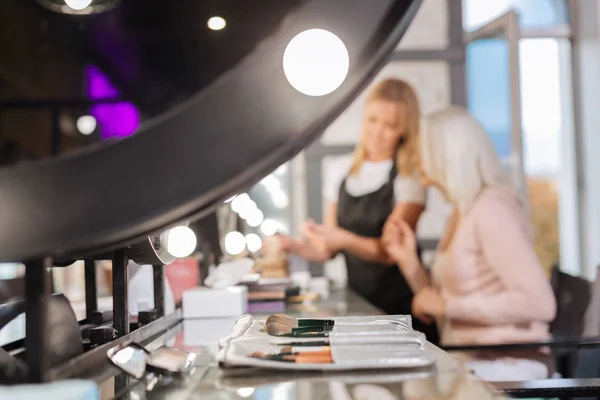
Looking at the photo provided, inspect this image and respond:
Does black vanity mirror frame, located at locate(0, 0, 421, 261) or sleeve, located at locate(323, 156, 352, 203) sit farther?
sleeve, located at locate(323, 156, 352, 203)

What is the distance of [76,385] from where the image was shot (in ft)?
1.71

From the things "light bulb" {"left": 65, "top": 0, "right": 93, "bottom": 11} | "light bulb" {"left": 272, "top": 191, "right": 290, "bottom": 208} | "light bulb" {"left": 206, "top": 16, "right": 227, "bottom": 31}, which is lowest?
"light bulb" {"left": 272, "top": 191, "right": 290, "bottom": 208}

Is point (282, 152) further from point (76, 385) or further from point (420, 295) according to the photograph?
point (420, 295)

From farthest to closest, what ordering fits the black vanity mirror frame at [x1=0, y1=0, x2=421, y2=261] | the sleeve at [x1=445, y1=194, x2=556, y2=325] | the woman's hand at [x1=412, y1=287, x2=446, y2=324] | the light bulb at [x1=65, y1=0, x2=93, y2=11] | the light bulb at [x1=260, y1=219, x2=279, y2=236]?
the light bulb at [x1=260, y1=219, x2=279, y2=236] → the woman's hand at [x1=412, y1=287, x2=446, y2=324] → the sleeve at [x1=445, y1=194, x2=556, y2=325] → the light bulb at [x1=65, y1=0, x2=93, y2=11] → the black vanity mirror frame at [x1=0, y1=0, x2=421, y2=261]

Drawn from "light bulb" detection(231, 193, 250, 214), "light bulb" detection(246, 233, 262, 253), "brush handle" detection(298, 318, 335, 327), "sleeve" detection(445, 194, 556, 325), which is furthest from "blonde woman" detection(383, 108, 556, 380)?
"brush handle" detection(298, 318, 335, 327)

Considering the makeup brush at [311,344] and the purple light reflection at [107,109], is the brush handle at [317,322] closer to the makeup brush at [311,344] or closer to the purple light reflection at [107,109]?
the makeup brush at [311,344]

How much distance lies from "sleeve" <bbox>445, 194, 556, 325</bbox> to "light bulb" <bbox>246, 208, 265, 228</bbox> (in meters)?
1.01

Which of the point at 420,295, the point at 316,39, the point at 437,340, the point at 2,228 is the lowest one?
the point at 437,340

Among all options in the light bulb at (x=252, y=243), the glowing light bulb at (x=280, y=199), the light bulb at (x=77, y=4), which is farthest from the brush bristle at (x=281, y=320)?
the glowing light bulb at (x=280, y=199)

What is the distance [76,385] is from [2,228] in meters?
0.15

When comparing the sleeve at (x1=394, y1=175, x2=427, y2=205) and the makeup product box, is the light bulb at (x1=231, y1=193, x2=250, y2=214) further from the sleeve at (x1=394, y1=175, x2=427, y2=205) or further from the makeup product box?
the sleeve at (x1=394, y1=175, x2=427, y2=205)

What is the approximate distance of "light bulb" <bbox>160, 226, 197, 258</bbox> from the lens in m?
0.99

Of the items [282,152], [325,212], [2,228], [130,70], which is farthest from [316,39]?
[325,212]

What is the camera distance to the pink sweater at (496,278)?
2570 millimetres
